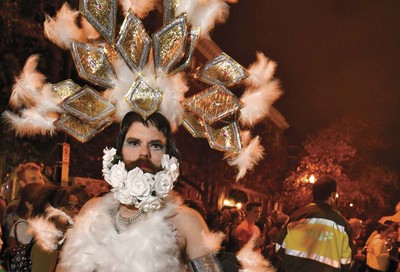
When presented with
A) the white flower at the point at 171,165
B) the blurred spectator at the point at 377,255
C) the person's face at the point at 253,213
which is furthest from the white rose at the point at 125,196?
the blurred spectator at the point at 377,255

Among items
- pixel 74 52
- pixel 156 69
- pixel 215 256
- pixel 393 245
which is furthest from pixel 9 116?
pixel 393 245

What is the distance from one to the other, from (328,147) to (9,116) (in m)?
31.2

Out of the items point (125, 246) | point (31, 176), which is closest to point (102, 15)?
point (125, 246)

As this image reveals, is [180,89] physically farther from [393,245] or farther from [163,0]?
[393,245]

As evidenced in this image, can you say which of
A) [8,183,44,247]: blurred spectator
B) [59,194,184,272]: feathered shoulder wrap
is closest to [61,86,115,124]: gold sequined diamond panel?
[59,194,184,272]: feathered shoulder wrap

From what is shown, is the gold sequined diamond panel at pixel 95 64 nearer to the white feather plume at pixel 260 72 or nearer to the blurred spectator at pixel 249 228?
the white feather plume at pixel 260 72

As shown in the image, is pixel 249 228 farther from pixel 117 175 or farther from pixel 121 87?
pixel 117 175

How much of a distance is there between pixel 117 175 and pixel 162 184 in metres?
0.24

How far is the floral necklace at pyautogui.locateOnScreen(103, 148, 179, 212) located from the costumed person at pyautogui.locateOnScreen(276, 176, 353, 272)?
10.2 feet

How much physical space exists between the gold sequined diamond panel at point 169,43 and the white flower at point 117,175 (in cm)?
71

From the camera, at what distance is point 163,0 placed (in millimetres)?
3875

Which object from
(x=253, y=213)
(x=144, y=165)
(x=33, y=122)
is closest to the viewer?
(x=144, y=165)

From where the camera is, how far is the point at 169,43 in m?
3.71

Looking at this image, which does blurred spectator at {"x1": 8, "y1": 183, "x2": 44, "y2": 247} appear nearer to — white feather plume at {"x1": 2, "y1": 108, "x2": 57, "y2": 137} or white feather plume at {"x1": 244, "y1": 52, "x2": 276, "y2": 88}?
white feather plume at {"x1": 2, "y1": 108, "x2": 57, "y2": 137}
